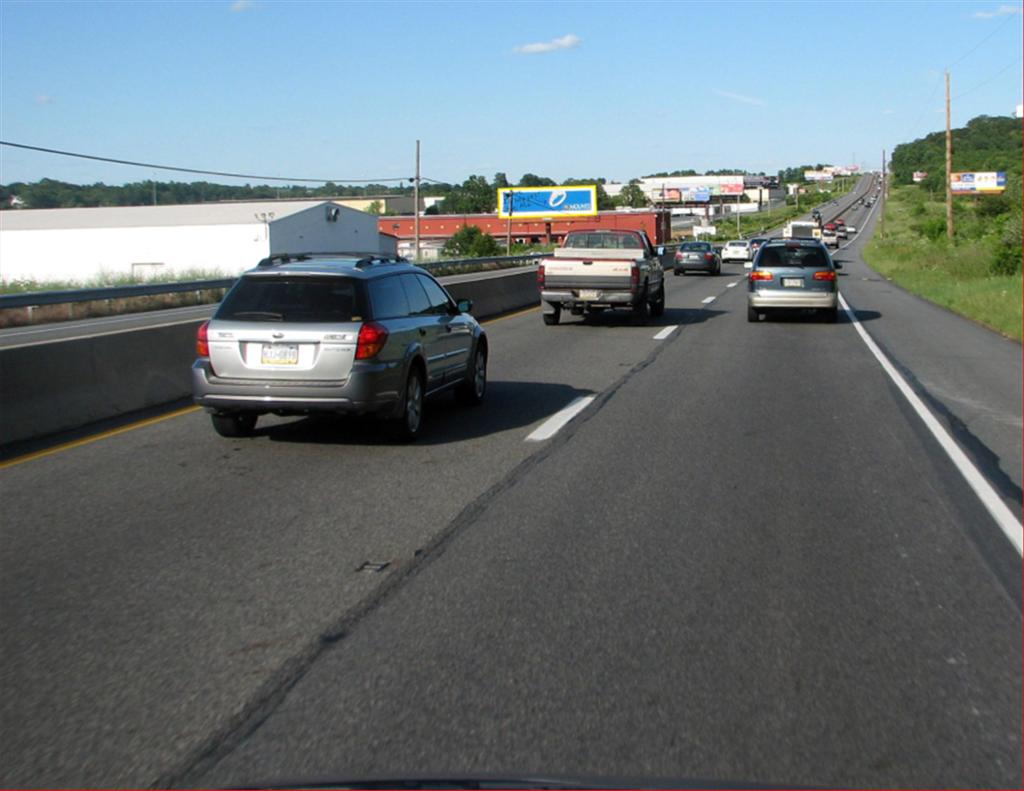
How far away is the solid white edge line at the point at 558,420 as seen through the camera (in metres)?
11.0

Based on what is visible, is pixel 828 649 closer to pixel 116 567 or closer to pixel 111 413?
pixel 116 567

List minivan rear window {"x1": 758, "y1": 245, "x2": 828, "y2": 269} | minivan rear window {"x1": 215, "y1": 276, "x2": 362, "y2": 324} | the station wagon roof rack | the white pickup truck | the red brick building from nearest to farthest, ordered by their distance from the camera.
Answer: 1. minivan rear window {"x1": 215, "y1": 276, "x2": 362, "y2": 324}
2. the station wagon roof rack
3. the white pickup truck
4. minivan rear window {"x1": 758, "y1": 245, "x2": 828, "y2": 269}
5. the red brick building

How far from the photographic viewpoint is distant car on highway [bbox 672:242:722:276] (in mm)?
52656

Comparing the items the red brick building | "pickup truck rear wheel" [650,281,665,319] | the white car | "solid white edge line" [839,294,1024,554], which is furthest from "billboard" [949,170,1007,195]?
"solid white edge line" [839,294,1024,554]

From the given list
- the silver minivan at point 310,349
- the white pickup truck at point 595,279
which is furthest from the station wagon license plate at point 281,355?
the white pickup truck at point 595,279

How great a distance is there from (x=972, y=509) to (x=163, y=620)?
5339 mm

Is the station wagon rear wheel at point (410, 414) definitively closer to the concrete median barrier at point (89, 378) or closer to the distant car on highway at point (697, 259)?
the concrete median barrier at point (89, 378)

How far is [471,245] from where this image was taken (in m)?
100

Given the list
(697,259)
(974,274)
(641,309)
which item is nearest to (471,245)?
(697,259)

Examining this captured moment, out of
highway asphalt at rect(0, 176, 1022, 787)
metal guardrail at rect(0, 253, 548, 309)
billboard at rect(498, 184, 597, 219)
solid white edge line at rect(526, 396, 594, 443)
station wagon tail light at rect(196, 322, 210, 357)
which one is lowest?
highway asphalt at rect(0, 176, 1022, 787)

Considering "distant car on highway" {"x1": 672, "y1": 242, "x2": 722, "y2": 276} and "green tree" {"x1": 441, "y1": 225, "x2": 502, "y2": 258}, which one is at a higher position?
"green tree" {"x1": 441, "y1": 225, "x2": 502, "y2": 258}

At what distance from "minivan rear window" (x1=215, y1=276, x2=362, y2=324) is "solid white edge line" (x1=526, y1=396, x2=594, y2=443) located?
6.70 ft

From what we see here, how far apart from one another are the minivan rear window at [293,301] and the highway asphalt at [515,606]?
1.17 metres

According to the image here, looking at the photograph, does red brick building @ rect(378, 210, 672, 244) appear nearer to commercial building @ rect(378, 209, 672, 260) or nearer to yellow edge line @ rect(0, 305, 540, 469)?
commercial building @ rect(378, 209, 672, 260)
